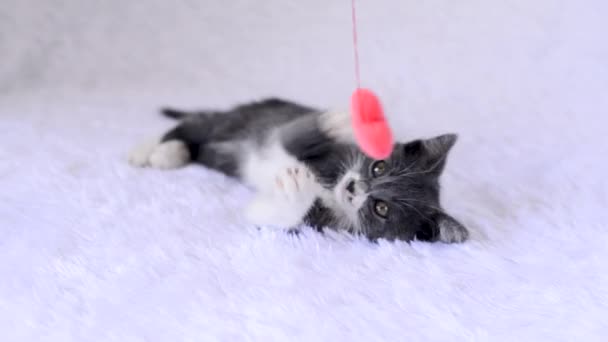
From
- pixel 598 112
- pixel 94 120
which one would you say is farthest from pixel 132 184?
pixel 598 112

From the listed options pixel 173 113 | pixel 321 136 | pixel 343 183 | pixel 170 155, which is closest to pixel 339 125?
pixel 321 136

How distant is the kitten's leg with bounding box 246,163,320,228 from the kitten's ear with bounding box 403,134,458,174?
0.24 m

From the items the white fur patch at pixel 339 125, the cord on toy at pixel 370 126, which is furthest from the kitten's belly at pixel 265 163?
the cord on toy at pixel 370 126

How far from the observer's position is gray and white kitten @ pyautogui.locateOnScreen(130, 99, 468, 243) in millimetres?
1355

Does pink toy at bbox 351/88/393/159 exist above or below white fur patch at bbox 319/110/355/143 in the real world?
above

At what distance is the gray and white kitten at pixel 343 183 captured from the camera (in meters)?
1.36

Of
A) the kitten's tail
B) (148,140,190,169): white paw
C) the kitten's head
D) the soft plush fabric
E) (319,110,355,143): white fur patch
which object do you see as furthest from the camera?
the kitten's tail

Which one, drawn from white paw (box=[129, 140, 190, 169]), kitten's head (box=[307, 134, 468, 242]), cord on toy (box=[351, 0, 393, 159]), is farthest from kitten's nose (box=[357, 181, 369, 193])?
white paw (box=[129, 140, 190, 169])

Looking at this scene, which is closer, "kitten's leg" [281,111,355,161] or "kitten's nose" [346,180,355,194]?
"kitten's nose" [346,180,355,194]

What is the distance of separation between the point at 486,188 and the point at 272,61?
1.47 meters

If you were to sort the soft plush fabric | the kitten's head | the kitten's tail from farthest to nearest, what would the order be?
the kitten's tail
the kitten's head
the soft plush fabric

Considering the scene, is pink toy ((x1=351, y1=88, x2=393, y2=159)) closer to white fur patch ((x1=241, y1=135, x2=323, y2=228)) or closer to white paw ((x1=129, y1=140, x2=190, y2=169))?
white fur patch ((x1=241, y1=135, x2=323, y2=228))

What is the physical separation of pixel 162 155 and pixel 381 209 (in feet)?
2.28

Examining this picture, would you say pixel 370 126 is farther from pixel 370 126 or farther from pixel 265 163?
pixel 265 163
